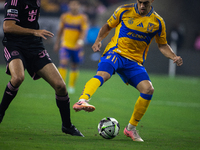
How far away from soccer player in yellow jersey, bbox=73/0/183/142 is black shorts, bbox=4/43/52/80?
75cm

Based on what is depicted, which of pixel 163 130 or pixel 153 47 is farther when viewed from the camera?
pixel 153 47

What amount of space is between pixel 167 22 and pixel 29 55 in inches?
656

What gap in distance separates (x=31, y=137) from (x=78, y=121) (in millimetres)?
1730

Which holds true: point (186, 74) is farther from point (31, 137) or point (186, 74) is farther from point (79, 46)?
point (31, 137)

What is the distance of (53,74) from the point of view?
4.95 metres

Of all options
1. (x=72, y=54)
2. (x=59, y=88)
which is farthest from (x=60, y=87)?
(x=72, y=54)

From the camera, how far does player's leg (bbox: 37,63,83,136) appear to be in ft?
16.2

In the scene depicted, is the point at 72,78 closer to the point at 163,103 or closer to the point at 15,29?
the point at 163,103

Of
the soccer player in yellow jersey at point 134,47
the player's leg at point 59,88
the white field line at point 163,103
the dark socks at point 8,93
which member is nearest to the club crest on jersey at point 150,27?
the soccer player in yellow jersey at point 134,47

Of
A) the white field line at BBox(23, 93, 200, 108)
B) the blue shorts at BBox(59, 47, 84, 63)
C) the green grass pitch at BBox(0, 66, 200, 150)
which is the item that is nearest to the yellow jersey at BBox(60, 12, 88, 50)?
the blue shorts at BBox(59, 47, 84, 63)

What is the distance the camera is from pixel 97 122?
6277 mm

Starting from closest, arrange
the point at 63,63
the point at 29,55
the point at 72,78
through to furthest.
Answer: the point at 29,55 < the point at 63,63 < the point at 72,78

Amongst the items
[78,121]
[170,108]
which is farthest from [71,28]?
[78,121]

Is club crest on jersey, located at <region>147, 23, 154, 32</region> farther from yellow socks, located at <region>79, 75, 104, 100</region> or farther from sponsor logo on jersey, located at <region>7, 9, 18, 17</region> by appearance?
sponsor logo on jersey, located at <region>7, 9, 18, 17</region>
